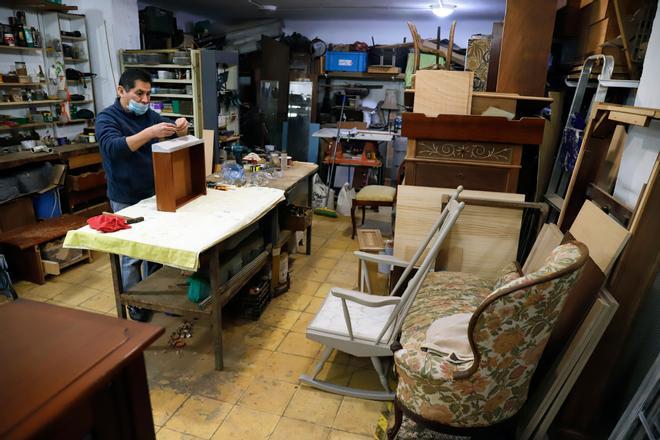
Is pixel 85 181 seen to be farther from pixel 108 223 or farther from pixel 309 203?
pixel 108 223

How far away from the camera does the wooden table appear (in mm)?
626

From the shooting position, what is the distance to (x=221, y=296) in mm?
2395

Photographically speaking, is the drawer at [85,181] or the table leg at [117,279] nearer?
the table leg at [117,279]

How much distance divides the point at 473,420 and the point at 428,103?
191cm

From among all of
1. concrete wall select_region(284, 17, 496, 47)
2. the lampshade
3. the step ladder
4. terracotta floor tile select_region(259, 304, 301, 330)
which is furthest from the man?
concrete wall select_region(284, 17, 496, 47)

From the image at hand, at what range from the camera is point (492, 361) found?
4.96 ft

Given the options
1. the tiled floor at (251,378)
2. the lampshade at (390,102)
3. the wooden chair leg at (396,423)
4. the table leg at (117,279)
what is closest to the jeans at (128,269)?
the table leg at (117,279)

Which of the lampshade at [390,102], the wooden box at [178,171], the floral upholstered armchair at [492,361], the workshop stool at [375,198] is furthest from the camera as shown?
the lampshade at [390,102]

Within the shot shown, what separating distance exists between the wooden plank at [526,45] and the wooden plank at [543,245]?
1019 millimetres

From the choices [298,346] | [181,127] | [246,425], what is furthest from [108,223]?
[298,346]

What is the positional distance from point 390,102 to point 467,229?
4.23 m

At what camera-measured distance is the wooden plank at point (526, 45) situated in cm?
275

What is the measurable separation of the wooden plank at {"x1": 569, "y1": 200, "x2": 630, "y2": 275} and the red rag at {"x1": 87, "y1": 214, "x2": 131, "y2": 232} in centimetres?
226

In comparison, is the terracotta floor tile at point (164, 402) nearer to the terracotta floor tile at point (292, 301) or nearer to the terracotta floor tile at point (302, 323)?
the terracotta floor tile at point (302, 323)
